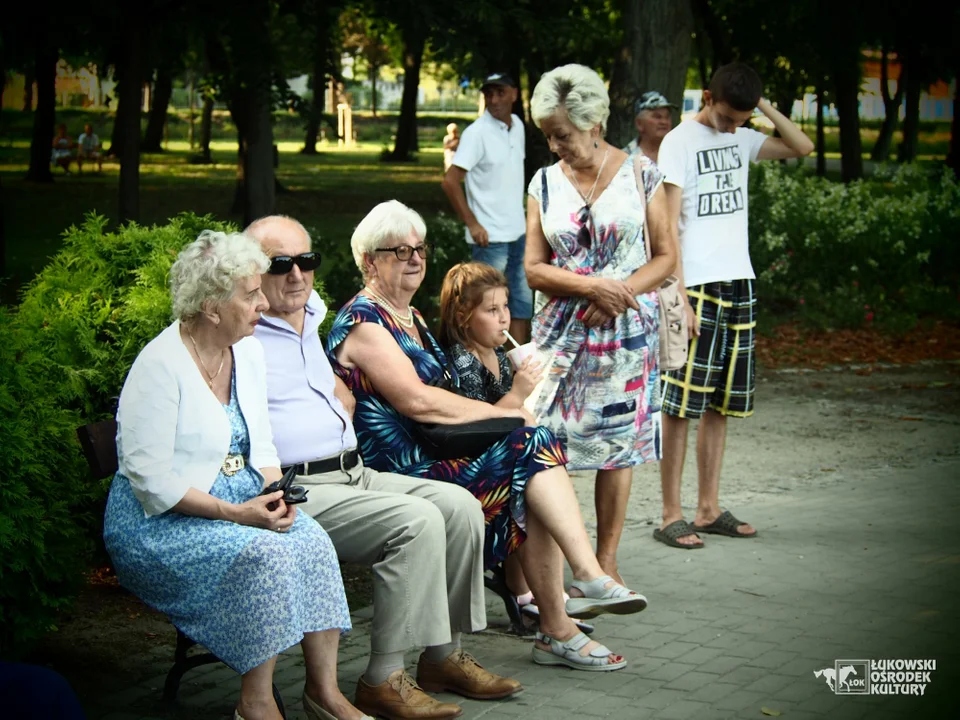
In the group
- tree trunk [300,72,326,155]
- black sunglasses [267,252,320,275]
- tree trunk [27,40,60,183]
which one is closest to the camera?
black sunglasses [267,252,320,275]

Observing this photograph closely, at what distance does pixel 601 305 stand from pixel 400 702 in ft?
6.04

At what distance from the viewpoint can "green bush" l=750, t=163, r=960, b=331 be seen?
13.0m

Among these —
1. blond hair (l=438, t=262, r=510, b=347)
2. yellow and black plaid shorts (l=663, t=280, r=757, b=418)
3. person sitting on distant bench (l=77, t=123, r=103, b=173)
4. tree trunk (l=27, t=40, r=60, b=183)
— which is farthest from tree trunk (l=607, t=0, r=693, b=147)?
person sitting on distant bench (l=77, t=123, r=103, b=173)

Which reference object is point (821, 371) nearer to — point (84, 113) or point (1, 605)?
point (1, 605)

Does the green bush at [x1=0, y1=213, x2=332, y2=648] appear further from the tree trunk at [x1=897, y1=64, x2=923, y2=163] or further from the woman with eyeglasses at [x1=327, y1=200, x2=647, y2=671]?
the tree trunk at [x1=897, y1=64, x2=923, y2=163]

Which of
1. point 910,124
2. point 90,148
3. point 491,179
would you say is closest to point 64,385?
point 491,179

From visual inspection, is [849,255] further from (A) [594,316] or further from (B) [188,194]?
(B) [188,194]

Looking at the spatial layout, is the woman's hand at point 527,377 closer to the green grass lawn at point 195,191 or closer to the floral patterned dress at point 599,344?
the floral patterned dress at point 599,344

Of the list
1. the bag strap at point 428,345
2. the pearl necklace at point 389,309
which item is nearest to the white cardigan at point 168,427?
the pearl necklace at point 389,309

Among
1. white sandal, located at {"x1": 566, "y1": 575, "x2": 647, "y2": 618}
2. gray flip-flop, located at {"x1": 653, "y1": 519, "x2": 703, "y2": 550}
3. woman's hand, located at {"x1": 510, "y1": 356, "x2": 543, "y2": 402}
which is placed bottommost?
gray flip-flop, located at {"x1": 653, "y1": 519, "x2": 703, "y2": 550}

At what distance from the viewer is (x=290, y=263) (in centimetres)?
440

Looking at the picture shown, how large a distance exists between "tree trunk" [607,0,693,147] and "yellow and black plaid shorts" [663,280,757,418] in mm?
4297

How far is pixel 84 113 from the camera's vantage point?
Result: 63.0 meters

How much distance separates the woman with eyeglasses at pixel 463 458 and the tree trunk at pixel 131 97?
34.0 feet
